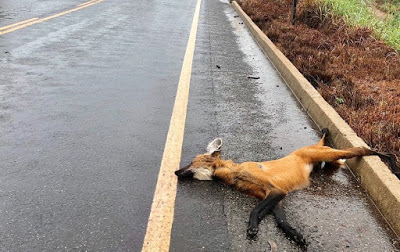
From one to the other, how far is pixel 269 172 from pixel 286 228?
83cm

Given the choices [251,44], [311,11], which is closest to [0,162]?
[251,44]

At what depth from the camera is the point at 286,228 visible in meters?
3.22

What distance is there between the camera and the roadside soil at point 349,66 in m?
5.33

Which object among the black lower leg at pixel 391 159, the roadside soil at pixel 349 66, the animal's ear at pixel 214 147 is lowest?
the roadside soil at pixel 349 66

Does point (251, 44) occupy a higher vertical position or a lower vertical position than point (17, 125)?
lower

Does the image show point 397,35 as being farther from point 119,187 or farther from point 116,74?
point 119,187

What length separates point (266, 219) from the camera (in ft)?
11.2

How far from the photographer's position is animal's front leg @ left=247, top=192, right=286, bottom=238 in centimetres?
317

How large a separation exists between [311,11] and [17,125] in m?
10.9

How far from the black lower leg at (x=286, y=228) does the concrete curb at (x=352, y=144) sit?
911 mm

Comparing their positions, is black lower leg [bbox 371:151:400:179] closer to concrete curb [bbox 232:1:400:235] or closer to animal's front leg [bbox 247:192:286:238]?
concrete curb [bbox 232:1:400:235]

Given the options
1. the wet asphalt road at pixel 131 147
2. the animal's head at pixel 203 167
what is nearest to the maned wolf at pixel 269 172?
the animal's head at pixel 203 167

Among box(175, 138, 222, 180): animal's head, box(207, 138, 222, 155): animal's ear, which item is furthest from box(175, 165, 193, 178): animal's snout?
box(207, 138, 222, 155): animal's ear

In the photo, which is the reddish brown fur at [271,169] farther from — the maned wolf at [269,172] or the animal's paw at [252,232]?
the animal's paw at [252,232]
